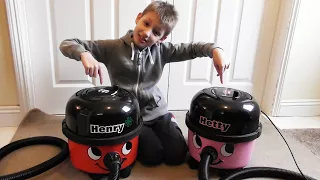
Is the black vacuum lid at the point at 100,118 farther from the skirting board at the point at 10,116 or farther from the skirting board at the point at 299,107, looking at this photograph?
the skirting board at the point at 299,107

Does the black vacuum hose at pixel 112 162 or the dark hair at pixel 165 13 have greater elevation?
the dark hair at pixel 165 13

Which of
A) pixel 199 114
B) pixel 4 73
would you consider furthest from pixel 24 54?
pixel 199 114

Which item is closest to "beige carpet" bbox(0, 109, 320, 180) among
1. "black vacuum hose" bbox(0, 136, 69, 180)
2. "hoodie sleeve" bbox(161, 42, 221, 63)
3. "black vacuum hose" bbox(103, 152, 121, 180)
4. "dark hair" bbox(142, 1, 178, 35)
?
"black vacuum hose" bbox(0, 136, 69, 180)

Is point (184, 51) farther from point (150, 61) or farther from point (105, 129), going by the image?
point (105, 129)

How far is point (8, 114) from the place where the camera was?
1281mm

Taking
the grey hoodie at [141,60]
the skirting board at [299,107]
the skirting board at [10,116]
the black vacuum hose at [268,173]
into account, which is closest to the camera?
the black vacuum hose at [268,173]

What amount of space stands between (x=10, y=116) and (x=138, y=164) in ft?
2.23

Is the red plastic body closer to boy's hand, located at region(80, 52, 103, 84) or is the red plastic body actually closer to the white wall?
boy's hand, located at region(80, 52, 103, 84)

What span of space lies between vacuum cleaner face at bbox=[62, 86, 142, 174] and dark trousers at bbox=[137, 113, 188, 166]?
10 centimetres

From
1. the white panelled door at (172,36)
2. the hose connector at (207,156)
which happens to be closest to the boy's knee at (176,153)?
the hose connector at (207,156)

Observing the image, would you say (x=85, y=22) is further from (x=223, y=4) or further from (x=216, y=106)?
(x=216, y=106)

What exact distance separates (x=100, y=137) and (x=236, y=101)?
0.39 metres

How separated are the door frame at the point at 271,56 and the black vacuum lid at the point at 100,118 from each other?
0.55 m

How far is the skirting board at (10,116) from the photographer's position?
1.28 m
